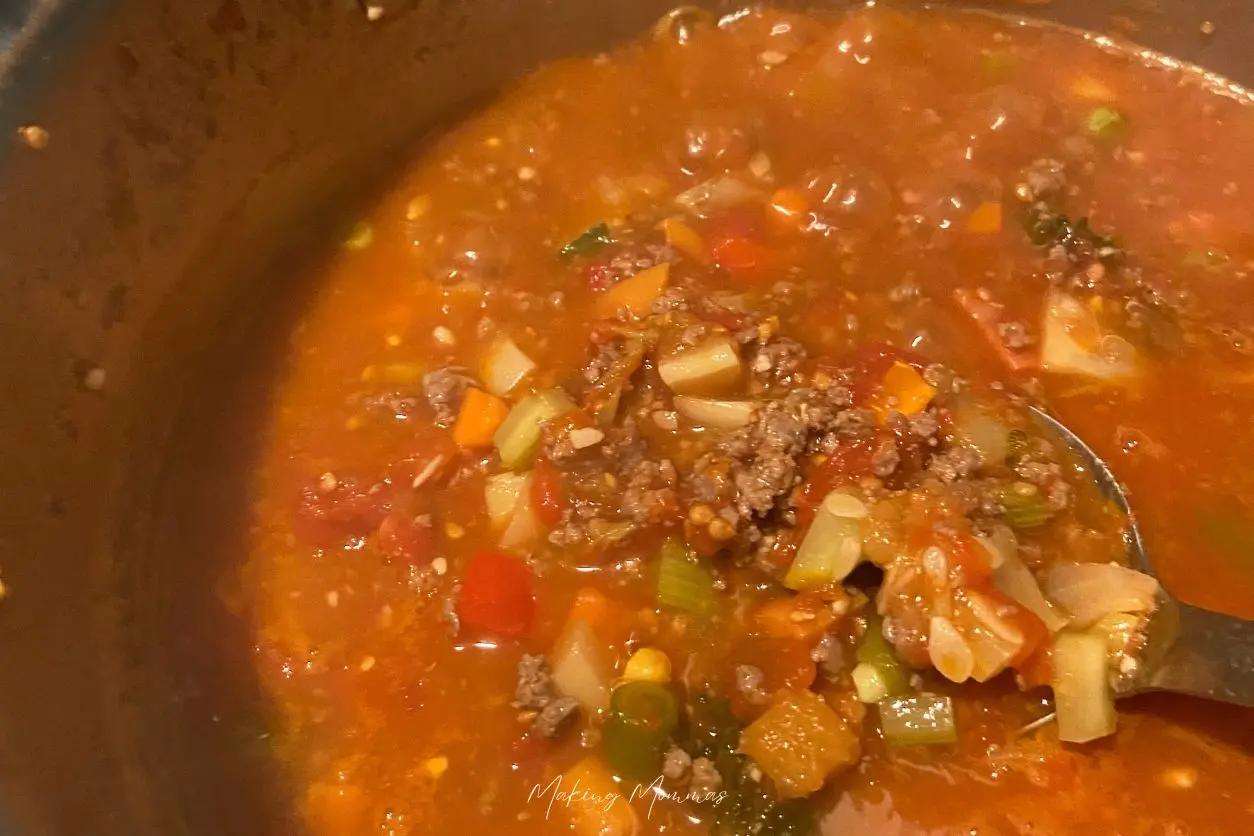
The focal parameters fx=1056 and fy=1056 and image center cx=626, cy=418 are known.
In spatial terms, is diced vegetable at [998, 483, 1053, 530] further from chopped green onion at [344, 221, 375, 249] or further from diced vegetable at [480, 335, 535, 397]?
chopped green onion at [344, 221, 375, 249]

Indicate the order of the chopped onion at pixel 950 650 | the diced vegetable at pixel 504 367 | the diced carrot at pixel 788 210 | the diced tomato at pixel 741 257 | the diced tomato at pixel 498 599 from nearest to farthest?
1. the chopped onion at pixel 950 650
2. the diced tomato at pixel 498 599
3. the diced vegetable at pixel 504 367
4. the diced tomato at pixel 741 257
5. the diced carrot at pixel 788 210

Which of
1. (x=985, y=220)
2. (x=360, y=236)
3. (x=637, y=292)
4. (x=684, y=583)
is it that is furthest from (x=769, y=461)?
(x=360, y=236)

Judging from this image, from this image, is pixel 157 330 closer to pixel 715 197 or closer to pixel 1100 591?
pixel 715 197

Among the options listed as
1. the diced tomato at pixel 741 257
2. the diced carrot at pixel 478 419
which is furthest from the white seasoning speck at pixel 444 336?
the diced tomato at pixel 741 257

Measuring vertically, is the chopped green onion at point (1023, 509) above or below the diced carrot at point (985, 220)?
below

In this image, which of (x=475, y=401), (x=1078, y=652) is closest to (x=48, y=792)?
(x=475, y=401)

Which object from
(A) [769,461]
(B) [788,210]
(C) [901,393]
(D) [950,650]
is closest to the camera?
(D) [950,650]

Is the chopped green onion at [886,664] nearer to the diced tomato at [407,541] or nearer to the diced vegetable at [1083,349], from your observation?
the diced vegetable at [1083,349]
